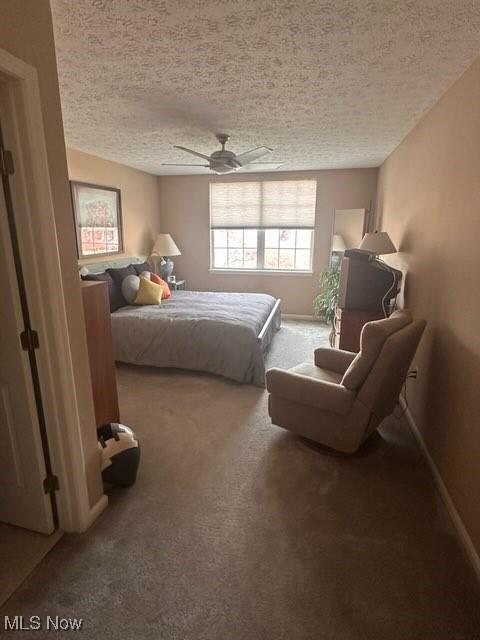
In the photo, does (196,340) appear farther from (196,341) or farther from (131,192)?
(131,192)

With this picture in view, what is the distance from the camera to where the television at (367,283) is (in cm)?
316

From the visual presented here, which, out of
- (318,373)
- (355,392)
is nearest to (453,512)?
(355,392)

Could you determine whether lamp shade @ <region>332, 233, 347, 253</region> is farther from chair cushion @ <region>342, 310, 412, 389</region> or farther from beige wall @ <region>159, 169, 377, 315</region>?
chair cushion @ <region>342, 310, 412, 389</region>

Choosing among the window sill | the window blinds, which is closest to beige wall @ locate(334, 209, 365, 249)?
the window blinds

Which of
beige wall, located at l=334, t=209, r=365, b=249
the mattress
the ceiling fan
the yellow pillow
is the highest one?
the ceiling fan

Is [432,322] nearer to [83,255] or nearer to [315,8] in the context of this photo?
[315,8]

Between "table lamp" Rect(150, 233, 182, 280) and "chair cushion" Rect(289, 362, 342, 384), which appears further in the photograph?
"table lamp" Rect(150, 233, 182, 280)

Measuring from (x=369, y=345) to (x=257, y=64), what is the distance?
1.84 metres

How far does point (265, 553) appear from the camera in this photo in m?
1.71

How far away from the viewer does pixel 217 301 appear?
4.66 meters

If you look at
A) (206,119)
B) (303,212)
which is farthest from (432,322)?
(303,212)

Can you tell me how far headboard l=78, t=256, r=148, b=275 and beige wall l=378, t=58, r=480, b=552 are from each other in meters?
3.70

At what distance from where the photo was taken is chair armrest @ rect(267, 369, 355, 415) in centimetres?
224

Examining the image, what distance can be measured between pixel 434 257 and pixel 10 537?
3.13 metres
